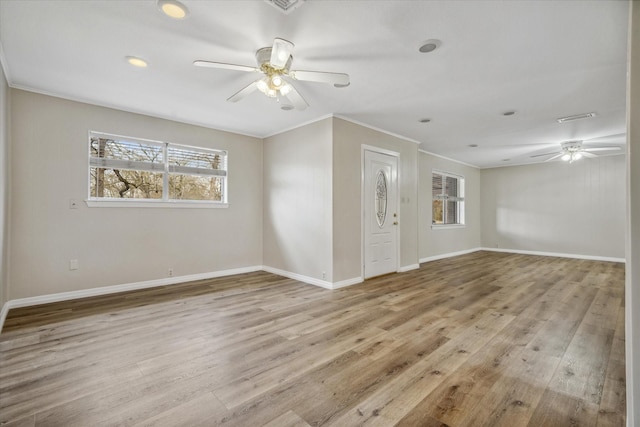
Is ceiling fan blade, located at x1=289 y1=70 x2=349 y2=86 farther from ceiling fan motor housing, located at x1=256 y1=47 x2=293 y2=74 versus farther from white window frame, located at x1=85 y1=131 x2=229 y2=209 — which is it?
white window frame, located at x1=85 y1=131 x2=229 y2=209

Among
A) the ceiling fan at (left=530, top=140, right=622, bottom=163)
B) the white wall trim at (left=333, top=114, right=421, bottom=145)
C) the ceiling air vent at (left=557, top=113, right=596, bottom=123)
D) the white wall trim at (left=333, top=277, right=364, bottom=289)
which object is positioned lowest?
the white wall trim at (left=333, top=277, right=364, bottom=289)

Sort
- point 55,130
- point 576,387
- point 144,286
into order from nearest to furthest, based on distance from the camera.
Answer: point 576,387 → point 55,130 → point 144,286

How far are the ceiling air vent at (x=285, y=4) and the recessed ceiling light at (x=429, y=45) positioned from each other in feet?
3.77

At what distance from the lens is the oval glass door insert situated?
525cm

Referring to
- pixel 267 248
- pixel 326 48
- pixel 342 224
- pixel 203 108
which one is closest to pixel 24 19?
pixel 203 108

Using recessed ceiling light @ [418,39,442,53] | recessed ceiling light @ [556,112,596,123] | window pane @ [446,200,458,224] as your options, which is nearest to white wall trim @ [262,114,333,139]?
recessed ceiling light @ [418,39,442,53]

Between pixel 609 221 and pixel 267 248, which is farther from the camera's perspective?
pixel 609 221

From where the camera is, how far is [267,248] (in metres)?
5.73

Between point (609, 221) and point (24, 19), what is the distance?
415 inches

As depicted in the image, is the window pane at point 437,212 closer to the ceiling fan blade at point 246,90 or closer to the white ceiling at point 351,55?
the white ceiling at point 351,55

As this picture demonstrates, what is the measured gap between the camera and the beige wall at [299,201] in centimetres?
459

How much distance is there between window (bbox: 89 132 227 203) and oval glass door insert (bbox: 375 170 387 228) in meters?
2.77

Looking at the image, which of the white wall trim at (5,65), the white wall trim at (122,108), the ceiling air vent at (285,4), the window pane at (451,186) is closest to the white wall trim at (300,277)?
the white wall trim at (122,108)

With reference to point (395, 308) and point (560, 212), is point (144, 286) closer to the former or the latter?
point (395, 308)
